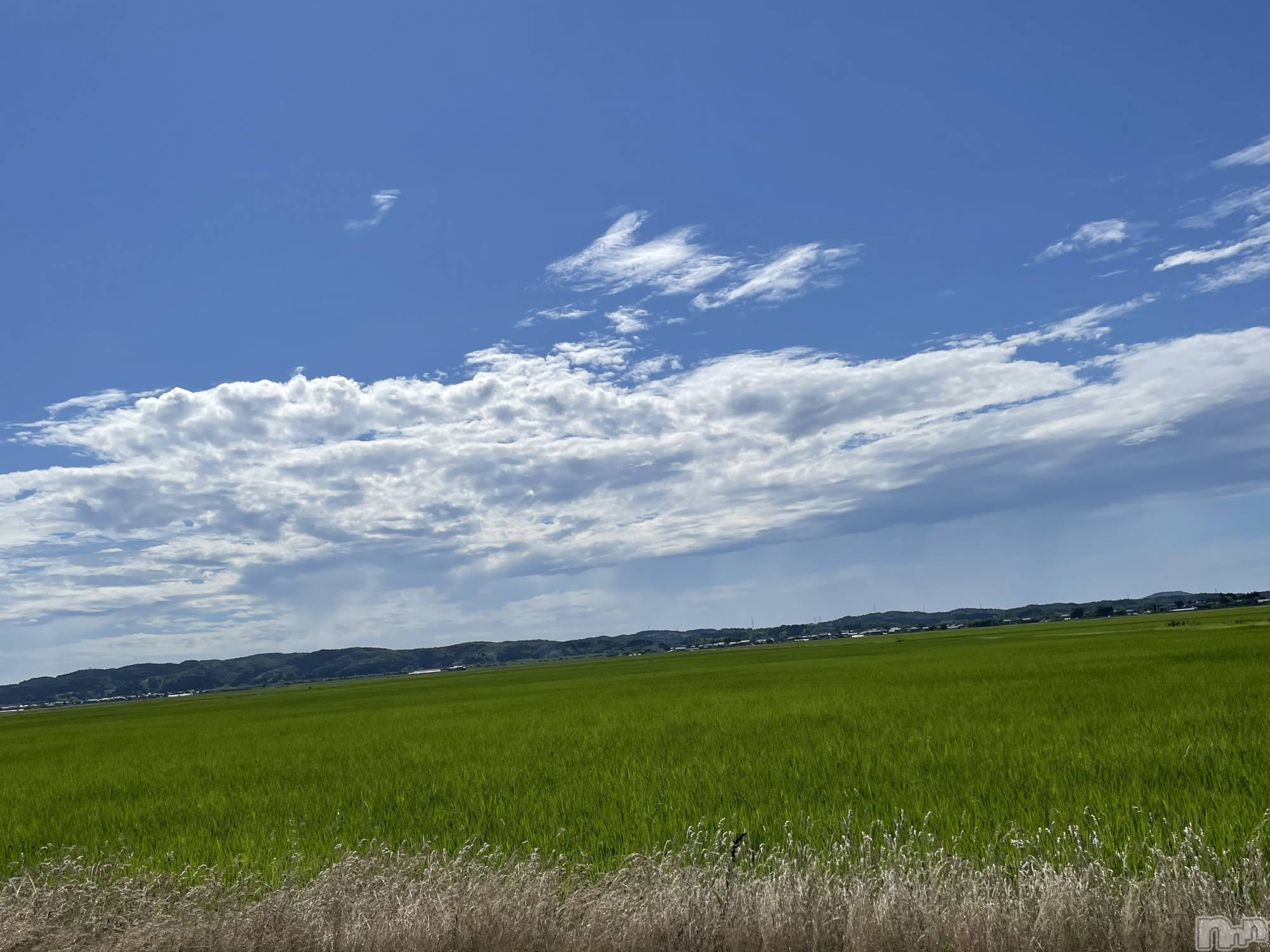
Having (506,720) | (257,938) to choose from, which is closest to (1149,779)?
(257,938)

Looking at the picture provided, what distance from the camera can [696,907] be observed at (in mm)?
6262

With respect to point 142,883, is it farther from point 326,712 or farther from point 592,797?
point 326,712

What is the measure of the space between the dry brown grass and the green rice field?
1204 millimetres

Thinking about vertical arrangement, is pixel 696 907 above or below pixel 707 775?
above

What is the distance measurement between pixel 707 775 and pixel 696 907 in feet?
22.3
